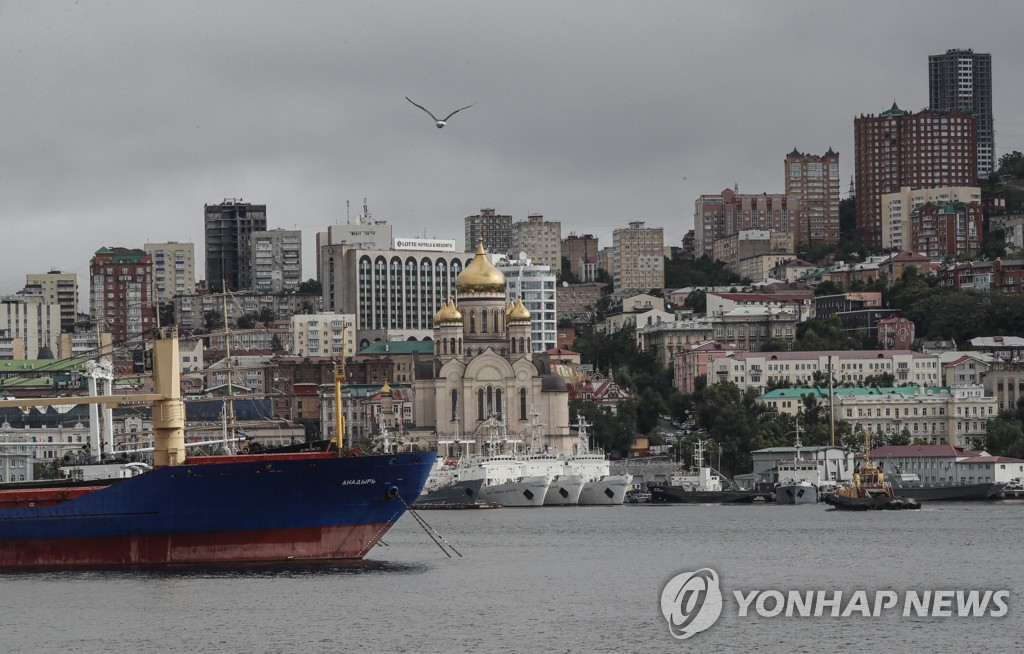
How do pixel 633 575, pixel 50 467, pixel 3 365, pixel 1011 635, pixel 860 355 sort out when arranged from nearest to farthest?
pixel 1011 635 → pixel 633 575 → pixel 50 467 → pixel 860 355 → pixel 3 365

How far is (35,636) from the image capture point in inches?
1946

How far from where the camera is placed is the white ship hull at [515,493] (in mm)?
123562

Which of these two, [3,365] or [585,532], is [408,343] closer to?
[3,365]

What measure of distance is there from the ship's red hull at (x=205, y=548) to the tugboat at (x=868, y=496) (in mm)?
47348

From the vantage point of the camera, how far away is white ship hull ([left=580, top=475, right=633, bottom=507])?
126312 mm

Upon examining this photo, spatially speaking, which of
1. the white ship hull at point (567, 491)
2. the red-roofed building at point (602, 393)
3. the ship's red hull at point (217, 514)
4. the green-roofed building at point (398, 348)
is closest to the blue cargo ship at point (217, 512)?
the ship's red hull at point (217, 514)

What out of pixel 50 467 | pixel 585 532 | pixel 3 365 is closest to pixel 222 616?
pixel 585 532

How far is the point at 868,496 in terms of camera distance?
354 feet

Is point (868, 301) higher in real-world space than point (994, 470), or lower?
higher

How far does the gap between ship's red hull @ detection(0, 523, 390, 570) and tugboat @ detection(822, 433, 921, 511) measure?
47348mm

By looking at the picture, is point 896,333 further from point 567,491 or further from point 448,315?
point 567,491

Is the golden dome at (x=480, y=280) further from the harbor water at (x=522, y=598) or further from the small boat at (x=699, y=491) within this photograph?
the harbor water at (x=522, y=598)

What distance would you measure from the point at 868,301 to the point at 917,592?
13888 cm

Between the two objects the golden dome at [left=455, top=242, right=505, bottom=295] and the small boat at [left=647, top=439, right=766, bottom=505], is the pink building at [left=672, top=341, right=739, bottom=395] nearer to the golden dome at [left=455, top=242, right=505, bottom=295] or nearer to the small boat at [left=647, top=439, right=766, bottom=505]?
the golden dome at [left=455, top=242, right=505, bottom=295]
